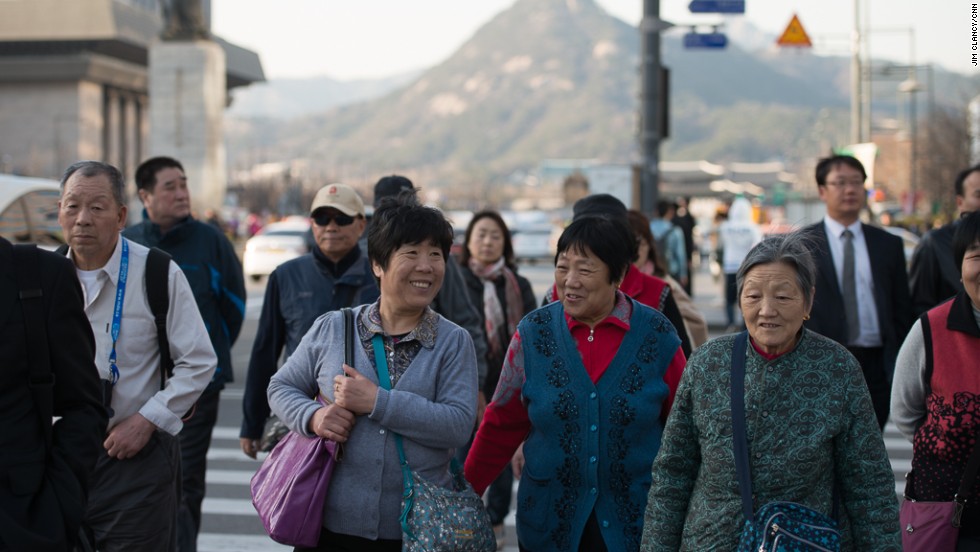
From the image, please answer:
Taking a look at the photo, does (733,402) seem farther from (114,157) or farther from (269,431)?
(114,157)

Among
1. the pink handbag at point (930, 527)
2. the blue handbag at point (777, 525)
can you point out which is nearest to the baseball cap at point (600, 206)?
the pink handbag at point (930, 527)

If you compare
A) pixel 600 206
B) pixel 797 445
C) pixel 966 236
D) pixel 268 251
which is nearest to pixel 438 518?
pixel 797 445

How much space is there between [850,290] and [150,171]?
388cm

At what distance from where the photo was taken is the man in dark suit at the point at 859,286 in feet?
22.0

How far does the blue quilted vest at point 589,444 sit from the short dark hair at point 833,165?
3014mm

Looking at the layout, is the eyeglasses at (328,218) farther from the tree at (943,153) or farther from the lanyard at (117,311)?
the tree at (943,153)

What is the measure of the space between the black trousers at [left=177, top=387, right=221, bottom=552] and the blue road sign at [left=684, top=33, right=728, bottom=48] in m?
11.6

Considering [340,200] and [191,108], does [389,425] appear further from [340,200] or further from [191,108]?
[191,108]

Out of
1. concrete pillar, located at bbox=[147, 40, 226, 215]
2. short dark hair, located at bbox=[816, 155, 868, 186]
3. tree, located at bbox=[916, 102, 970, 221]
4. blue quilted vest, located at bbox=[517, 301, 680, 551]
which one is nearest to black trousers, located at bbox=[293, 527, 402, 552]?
blue quilted vest, located at bbox=[517, 301, 680, 551]

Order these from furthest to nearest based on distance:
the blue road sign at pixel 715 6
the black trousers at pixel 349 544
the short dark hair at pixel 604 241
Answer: the blue road sign at pixel 715 6 → the short dark hair at pixel 604 241 → the black trousers at pixel 349 544

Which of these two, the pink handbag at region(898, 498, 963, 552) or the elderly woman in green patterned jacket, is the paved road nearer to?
the pink handbag at region(898, 498, 963, 552)

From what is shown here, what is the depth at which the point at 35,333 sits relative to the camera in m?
3.61

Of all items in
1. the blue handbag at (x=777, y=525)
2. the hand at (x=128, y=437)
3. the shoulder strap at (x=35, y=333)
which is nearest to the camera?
the blue handbag at (x=777, y=525)

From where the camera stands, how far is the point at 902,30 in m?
27.2
